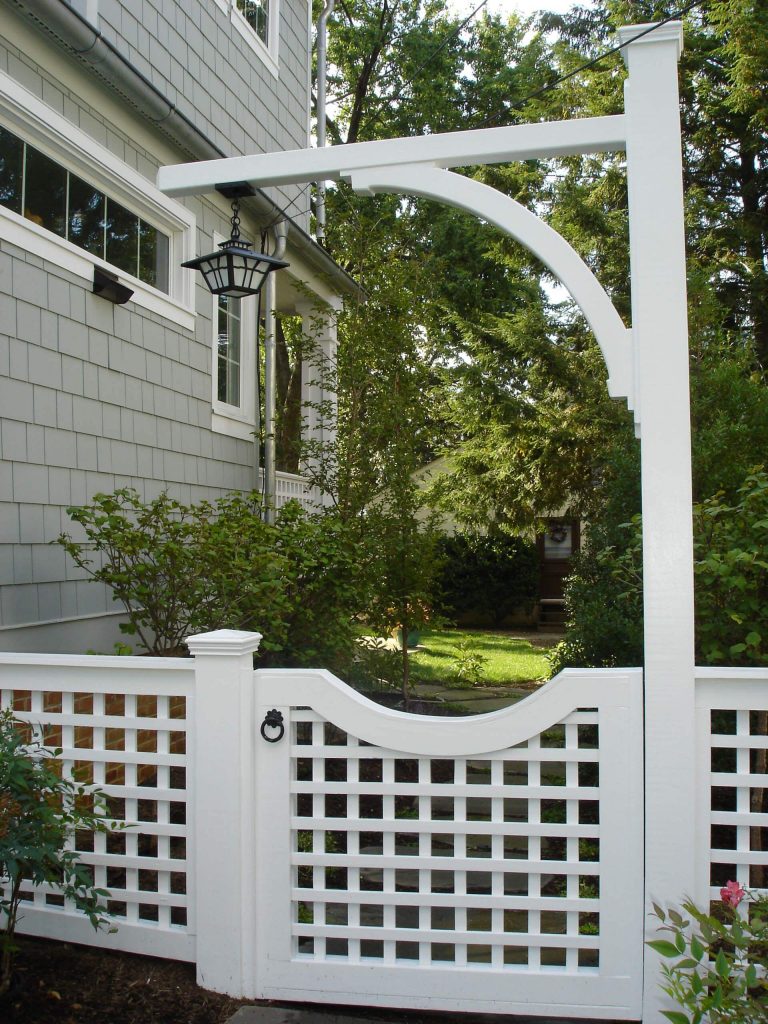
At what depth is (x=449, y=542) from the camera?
44.1ft

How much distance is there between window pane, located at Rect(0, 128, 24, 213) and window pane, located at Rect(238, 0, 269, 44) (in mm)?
3768

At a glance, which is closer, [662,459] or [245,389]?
[662,459]

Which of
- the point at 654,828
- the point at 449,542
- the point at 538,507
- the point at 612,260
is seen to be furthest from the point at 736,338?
the point at 654,828

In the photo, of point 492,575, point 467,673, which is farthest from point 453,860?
point 492,575

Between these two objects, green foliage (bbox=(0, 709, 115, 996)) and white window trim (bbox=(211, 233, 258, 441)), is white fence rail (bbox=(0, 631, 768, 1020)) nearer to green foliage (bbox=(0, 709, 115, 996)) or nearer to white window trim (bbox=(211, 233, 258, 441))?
green foliage (bbox=(0, 709, 115, 996))

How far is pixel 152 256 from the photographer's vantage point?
5.45 metres

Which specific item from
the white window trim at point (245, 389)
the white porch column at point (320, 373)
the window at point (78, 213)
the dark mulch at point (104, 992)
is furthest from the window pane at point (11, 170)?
the dark mulch at point (104, 992)

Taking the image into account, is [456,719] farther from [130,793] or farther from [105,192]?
[105,192]

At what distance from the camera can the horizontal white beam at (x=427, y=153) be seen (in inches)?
107

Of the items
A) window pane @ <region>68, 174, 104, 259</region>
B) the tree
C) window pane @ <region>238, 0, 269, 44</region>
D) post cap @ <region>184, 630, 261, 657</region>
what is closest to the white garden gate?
post cap @ <region>184, 630, 261, 657</region>

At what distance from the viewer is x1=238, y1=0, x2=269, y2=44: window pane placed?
7143 mm

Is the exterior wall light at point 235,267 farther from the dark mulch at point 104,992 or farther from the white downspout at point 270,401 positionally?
the dark mulch at point 104,992

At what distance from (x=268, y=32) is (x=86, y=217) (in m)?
3.95

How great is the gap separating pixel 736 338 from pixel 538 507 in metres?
3.54
